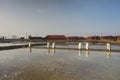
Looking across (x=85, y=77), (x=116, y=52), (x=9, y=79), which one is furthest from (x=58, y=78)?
(x=116, y=52)

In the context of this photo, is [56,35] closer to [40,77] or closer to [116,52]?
[116,52]

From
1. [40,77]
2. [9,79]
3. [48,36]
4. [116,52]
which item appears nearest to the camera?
[9,79]

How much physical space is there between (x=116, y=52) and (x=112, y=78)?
1844 cm

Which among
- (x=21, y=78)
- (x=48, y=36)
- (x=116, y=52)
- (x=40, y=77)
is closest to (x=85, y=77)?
(x=40, y=77)

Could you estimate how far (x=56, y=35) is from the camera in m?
128

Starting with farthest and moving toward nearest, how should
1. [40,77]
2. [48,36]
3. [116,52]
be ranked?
1. [48,36]
2. [116,52]
3. [40,77]

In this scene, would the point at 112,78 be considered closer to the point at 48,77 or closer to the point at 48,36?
the point at 48,77

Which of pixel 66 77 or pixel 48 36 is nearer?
pixel 66 77

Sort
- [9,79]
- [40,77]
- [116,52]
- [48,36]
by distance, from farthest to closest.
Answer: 1. [48,36]
2. [116,52]
3. [40,77]
4. [9,79]

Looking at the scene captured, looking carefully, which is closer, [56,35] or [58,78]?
[58,78]

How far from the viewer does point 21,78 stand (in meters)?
11.4

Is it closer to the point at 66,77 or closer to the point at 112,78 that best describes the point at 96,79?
the point at 112,78

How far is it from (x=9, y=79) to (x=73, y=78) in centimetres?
387

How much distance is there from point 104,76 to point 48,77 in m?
3.64
